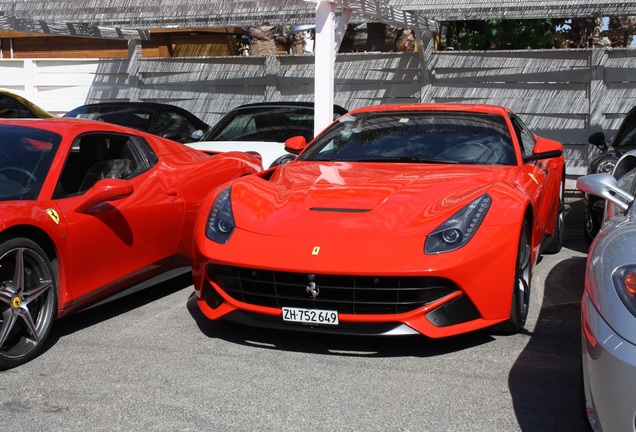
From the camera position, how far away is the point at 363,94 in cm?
1459

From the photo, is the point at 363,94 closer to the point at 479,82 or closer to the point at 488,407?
the point at 479,82

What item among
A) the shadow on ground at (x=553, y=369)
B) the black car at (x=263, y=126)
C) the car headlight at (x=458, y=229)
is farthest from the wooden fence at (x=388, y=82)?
the car headlight at (x=458, y=229)

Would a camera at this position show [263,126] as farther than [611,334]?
Yes

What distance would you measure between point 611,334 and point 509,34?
1592 centimetres

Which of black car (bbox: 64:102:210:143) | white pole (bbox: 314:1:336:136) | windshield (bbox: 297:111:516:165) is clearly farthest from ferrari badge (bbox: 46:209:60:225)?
black car (bbox: 64:102:210:143)

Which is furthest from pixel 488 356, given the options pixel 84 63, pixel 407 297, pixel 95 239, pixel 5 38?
pixel 5 38

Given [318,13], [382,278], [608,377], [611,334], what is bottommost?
[382,278]

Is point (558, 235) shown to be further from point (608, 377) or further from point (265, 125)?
point (608, 377)

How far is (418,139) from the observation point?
6320 mm

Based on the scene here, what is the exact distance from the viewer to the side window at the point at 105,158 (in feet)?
18.4

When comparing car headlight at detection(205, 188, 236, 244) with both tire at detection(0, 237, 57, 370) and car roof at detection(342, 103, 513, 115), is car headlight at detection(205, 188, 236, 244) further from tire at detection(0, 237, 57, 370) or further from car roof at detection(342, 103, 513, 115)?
car roof at detection(342, 103, 513, 115)

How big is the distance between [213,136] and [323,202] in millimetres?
5207

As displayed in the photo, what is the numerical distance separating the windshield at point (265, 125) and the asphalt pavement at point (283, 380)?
454 centimetres

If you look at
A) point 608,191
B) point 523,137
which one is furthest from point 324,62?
point 608,191
